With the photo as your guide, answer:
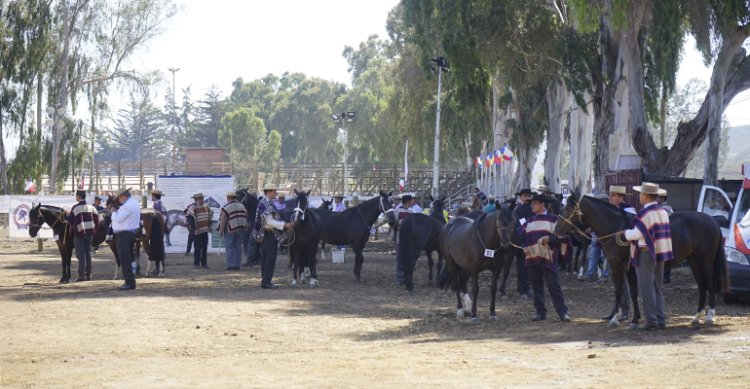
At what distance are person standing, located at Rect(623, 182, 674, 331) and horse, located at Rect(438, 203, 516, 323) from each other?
1922 mm

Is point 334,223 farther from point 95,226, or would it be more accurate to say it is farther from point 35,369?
point 35,369

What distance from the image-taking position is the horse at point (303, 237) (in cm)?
2128

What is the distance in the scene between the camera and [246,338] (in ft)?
44.8

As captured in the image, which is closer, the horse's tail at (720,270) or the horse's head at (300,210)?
the horse's tail at (720,270)

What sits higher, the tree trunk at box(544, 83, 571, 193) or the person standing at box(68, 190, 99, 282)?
the tree trunk at box(544, 83, 571, 193)

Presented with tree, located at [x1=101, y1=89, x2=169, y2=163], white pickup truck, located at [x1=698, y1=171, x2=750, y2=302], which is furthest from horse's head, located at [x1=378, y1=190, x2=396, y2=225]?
tree, located at [x1=101, y1=89, x2=169, y2=163]

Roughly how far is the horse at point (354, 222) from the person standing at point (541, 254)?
8.87 m


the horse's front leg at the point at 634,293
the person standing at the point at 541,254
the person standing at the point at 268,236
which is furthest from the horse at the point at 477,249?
the person standing at the point at 268,236

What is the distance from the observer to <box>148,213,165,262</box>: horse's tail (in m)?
24.0

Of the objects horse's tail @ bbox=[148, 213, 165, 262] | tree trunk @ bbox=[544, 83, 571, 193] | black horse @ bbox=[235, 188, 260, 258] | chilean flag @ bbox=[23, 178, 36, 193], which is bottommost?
horse's tail @ bbox=[148, 213, 165, 262]

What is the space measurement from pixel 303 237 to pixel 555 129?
76.4ft

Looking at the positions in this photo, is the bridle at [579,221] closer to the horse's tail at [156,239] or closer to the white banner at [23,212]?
the horse's tail at [156,239]

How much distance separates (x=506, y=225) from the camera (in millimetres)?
14977

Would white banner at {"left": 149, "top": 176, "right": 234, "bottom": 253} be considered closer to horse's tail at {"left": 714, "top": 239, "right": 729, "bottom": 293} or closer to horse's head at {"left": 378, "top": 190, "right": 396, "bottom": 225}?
horse's head at {"left": 378, "top": 190, "right": 396, "bottom": 225}
